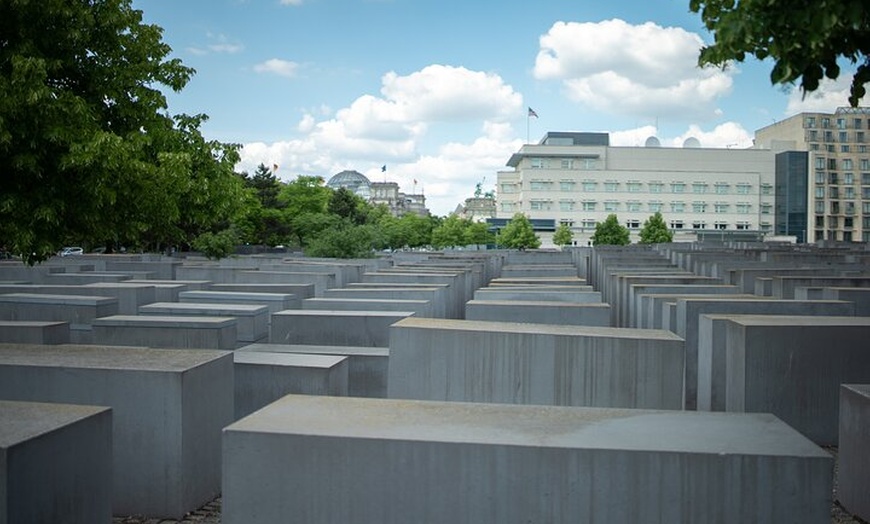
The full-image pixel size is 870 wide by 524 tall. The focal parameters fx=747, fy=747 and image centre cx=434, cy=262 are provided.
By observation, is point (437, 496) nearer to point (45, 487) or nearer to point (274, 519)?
point (274, 519)

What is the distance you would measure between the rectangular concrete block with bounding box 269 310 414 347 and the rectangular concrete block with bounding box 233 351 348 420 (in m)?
3.02

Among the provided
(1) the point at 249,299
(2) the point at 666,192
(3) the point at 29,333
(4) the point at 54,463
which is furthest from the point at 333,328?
(2) the point at 666,192

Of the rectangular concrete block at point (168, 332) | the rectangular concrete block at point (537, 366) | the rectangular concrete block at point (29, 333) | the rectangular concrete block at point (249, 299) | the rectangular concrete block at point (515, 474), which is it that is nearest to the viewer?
the rectangular concrete block at point (515, 474)

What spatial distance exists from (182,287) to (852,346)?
16.1 metres

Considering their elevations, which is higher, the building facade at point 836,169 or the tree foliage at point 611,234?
the building facade at point 836,169

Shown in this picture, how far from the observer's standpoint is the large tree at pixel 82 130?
8.90 meters

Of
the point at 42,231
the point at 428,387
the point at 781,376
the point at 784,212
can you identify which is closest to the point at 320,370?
the point at 428,387

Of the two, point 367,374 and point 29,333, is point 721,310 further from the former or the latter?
point 29,333

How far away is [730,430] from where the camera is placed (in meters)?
5.26

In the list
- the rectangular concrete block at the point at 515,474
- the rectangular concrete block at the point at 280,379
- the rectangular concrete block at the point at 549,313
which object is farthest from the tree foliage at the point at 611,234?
the rectangular concrete block at the point at 515,474

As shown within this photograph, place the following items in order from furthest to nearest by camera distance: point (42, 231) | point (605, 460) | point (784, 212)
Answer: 1. point (784, 212)
2. point (42, 231)
3. point (605, 460)

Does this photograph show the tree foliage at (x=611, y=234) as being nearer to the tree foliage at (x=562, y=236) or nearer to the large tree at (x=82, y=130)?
the tree foliage at (x=562, y=236)

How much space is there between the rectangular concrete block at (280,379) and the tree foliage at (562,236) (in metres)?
87.5

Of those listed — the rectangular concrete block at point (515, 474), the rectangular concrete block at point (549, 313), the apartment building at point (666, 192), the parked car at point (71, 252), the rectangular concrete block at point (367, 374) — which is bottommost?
the rectangular concrete block at point (367, 374)
